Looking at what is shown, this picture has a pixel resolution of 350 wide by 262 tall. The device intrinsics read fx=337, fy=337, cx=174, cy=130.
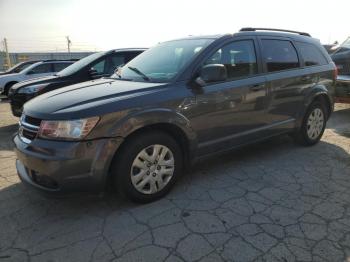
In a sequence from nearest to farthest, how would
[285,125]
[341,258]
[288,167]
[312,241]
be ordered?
[341,258] → [312,241] → [288,167] → [285,125]

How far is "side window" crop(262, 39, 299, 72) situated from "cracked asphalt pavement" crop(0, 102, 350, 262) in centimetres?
139

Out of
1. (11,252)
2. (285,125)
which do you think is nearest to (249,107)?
(285,125)

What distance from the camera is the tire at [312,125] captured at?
5.26 metres

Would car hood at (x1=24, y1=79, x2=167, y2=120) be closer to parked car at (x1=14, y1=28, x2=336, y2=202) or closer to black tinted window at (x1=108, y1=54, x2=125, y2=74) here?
parked car at (x1=14, y1=28, x2=336, y2=202)

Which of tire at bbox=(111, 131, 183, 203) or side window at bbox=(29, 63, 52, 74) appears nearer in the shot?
tire at bbox=(111, 131, 183, 203)

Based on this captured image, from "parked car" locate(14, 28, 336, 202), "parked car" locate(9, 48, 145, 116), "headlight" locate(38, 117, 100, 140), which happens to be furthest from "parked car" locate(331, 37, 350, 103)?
"headlight" locate(38, 117, 100, 140)

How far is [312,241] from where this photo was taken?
9.25ft

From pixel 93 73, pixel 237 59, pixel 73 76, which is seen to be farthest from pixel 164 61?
pixel 73 76

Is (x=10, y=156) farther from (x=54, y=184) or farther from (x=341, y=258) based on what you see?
(x=341, y=258)

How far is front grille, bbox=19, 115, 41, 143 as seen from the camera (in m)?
3.21

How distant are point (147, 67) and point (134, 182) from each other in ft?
5.17

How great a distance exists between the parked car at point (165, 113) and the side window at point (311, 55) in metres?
0.04

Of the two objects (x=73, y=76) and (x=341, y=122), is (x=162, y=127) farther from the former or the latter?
(x=341, y=122)

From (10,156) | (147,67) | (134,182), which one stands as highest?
(147,67)
